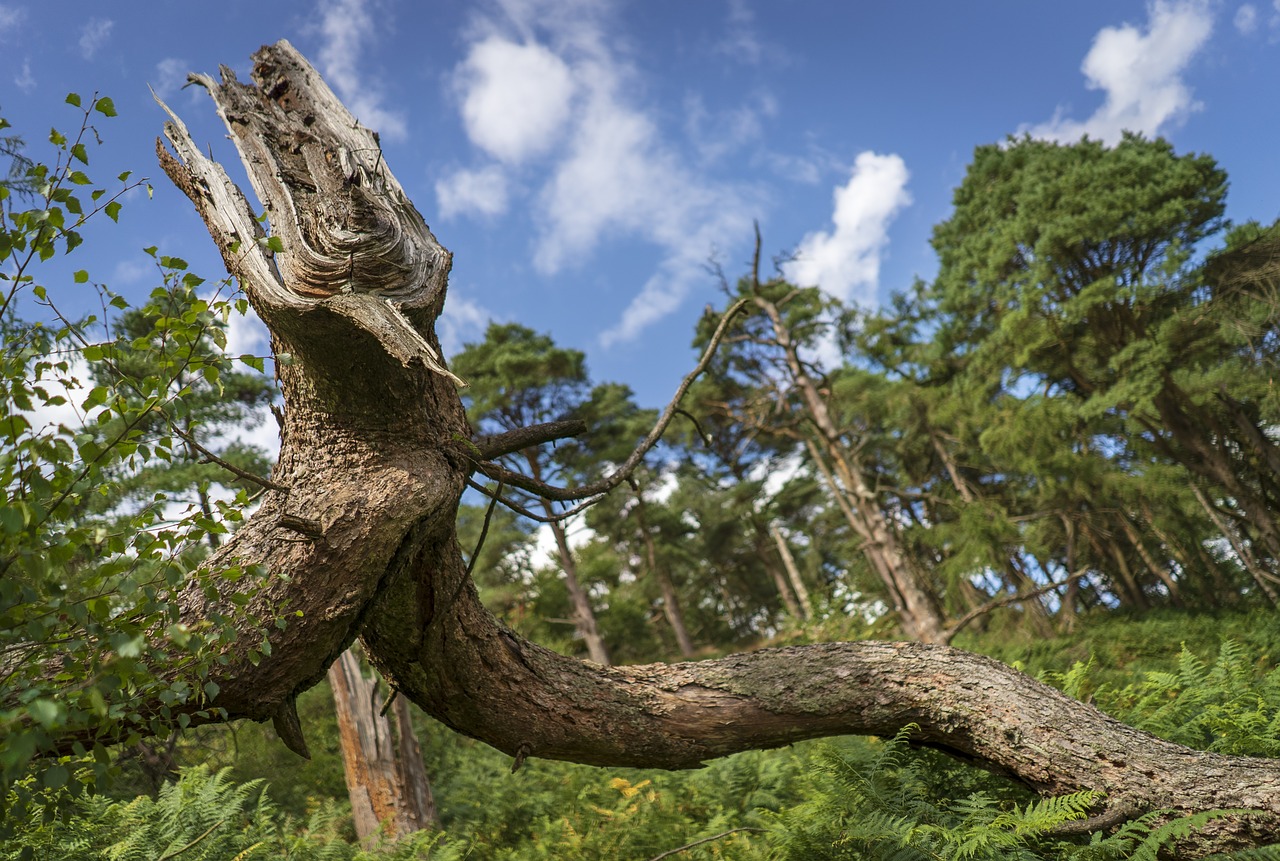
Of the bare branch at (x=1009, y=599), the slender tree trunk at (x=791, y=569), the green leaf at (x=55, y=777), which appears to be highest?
the slender tree trunk at (x=791, y=569)

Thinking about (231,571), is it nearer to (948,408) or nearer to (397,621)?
(397,621)

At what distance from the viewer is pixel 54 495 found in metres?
1.72

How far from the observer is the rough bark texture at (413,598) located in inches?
97.3

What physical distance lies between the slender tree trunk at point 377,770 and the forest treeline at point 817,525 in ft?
1.62

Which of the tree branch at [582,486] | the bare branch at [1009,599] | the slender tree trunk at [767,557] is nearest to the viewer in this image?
the tree branch at [582,486]

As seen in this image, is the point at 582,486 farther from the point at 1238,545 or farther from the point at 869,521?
the point at 1238,545

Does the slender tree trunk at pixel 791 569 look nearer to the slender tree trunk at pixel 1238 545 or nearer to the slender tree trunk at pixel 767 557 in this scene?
the slender tree trunk at pixel 767 557

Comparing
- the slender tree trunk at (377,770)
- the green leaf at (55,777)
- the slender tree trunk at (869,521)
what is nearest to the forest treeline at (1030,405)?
the slender tree trunk at (869,521)

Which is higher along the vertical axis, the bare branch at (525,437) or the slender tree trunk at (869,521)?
the slender tree trunk at (869,521)

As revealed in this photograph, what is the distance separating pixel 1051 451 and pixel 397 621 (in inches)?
508

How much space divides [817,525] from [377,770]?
722 inches

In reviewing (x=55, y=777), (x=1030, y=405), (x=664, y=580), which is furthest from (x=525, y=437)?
(x=664, y=580)

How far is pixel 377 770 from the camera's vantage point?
7242 mm

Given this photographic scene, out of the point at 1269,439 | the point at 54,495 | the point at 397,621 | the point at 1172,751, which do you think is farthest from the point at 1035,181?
the point at 54,495
